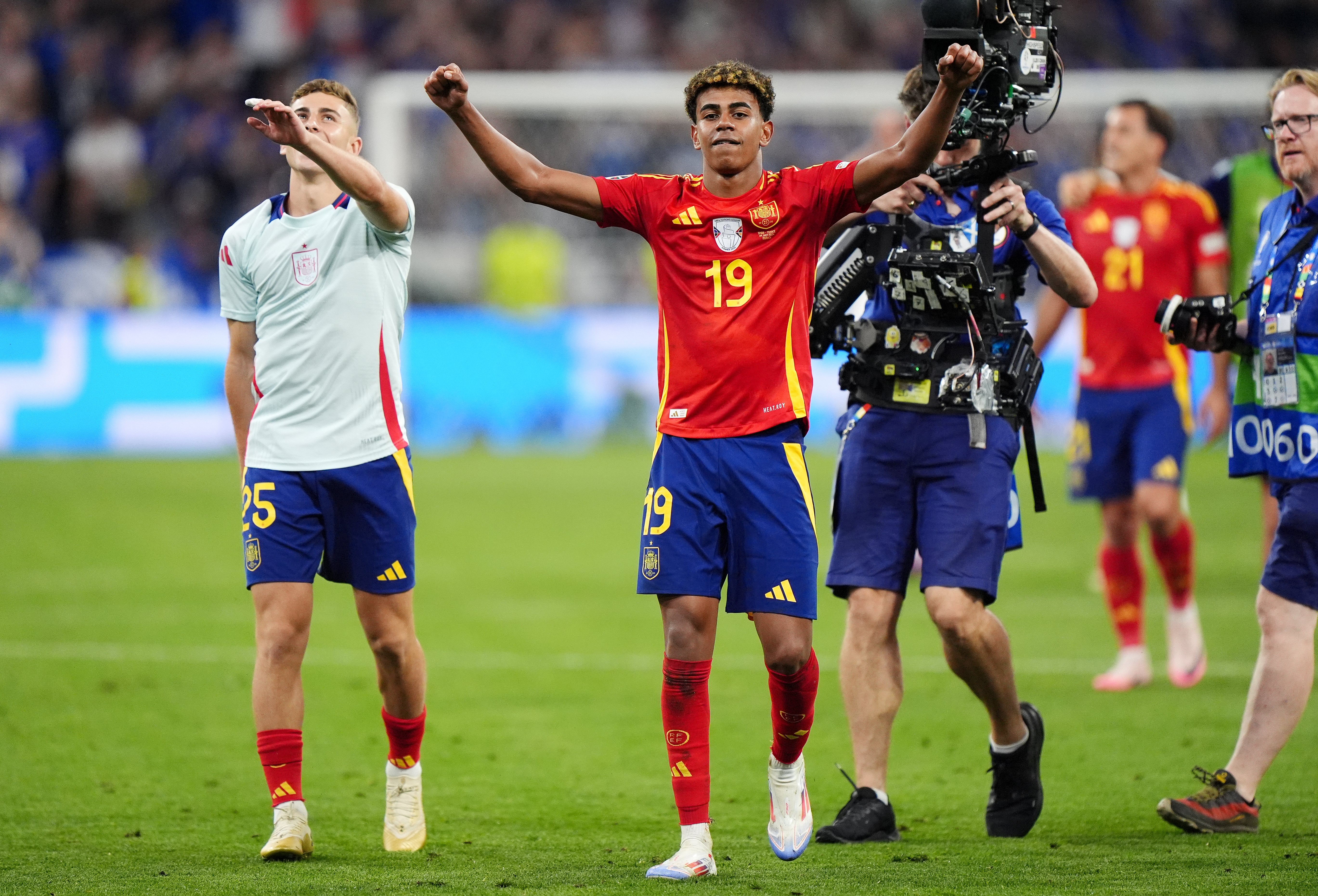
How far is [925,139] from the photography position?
15.1 ft

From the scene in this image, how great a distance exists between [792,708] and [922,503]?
0.95 m

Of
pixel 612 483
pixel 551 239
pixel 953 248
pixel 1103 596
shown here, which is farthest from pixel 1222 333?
pixel 551 239

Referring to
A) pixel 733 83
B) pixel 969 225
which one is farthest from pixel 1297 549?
pixel 733 83

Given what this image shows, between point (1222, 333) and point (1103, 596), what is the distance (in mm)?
5588

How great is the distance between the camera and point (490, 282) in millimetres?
21844

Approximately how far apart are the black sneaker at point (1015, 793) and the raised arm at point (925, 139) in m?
1.96

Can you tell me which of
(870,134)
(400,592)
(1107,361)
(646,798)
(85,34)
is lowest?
(646,798)

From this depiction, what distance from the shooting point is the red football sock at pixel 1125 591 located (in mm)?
8312

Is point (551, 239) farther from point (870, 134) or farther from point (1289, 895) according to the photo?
point (1289, 895)

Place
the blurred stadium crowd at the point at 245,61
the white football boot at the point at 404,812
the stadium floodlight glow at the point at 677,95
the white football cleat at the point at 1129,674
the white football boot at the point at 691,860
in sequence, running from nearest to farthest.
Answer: the white football boot at the point at 691,860 < the white football boot at the point at 404,812 < the white football cleat at the point at 1129,674 < the stadium floodlight glow at the point at 677,95 < the blurred stadium crowd at the point at 245,61

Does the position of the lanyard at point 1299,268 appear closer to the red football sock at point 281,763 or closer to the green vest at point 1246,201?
the green vest at point 1246,201

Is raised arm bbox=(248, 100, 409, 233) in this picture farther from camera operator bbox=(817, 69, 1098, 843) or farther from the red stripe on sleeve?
camera operator bbox=(817, 69, 1098, 843)

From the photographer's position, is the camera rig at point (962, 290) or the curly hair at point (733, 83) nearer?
the curly hair at point (733, 83)

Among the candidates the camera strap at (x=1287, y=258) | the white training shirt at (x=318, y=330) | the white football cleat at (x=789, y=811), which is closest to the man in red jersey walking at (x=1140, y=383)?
the camera strap at (x=1287, y=258)
